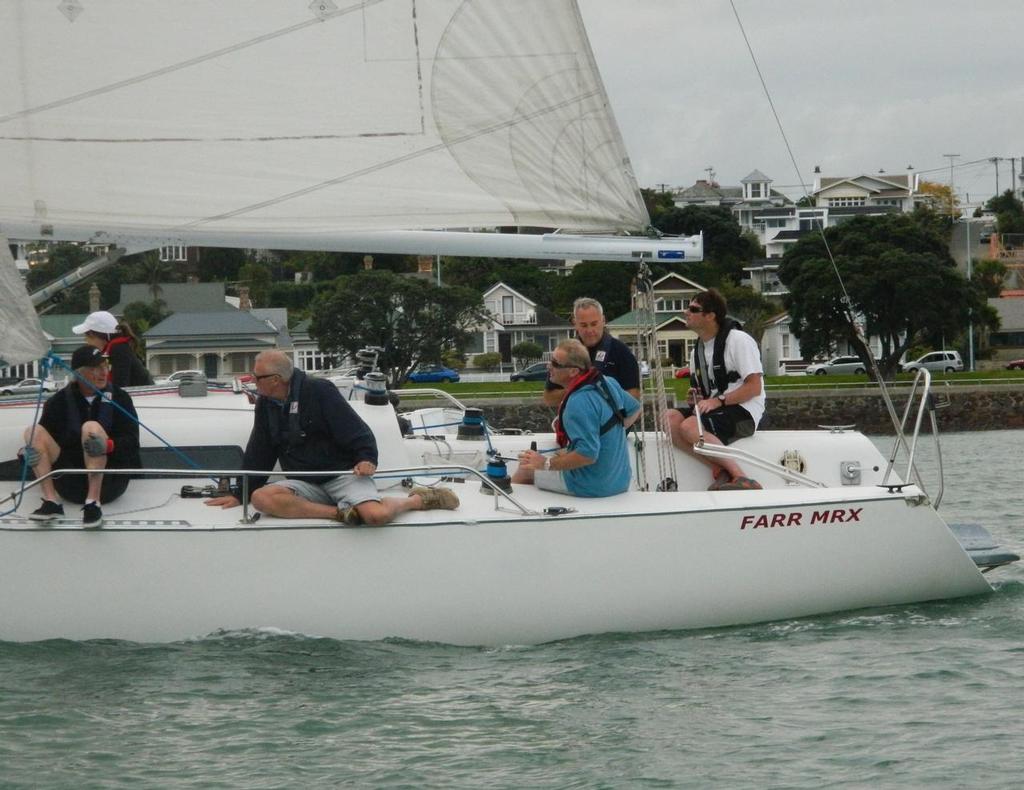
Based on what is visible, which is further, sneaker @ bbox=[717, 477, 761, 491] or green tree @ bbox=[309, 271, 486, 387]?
green tree @ bbox=[309, 271, 486, 387]

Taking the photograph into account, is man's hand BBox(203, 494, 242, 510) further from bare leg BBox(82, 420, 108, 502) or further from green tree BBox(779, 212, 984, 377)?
green tree BBox(779, 212, 984, 377)

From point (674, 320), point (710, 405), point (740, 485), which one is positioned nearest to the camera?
point (740, 485)

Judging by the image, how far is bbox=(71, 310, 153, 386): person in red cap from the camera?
340 inches

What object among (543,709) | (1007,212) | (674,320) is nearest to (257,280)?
(674,320)

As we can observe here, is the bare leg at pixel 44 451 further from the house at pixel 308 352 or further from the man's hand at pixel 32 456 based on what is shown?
the house at pixel 308 352

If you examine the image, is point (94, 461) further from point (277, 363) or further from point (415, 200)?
point (415, 200)

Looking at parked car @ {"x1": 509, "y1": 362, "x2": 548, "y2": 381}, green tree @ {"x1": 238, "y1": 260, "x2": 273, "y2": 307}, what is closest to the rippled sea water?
parked car @ {"x1": 509, "y1": 362, "x2": 548, "y2": 381}

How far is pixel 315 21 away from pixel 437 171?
1035 mm

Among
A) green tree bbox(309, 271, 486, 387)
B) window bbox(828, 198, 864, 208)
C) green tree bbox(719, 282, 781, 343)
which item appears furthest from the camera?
window bbox(828, 198, 864, 208)

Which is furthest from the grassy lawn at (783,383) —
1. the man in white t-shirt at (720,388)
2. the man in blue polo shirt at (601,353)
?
the man in blue polo shirt at (601,353)

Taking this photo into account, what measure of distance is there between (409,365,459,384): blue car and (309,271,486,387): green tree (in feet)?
2.24

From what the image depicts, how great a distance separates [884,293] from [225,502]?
141ft

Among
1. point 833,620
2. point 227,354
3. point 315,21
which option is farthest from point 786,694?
point 227,354

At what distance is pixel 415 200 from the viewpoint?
873cm
